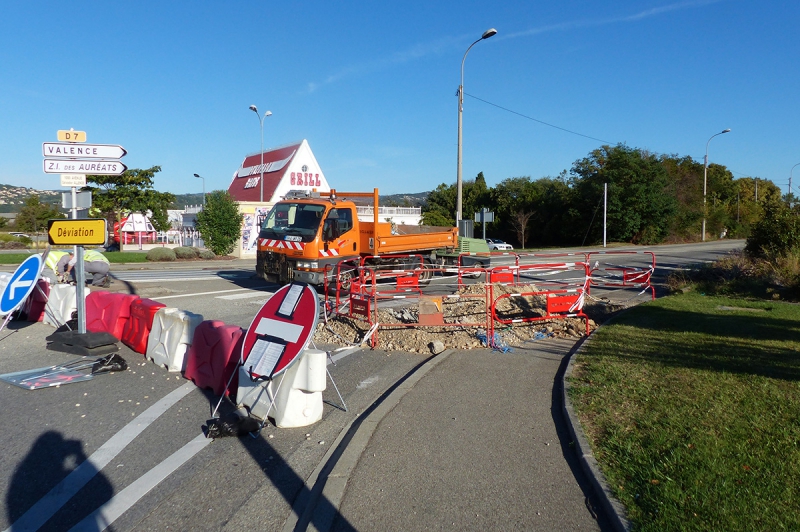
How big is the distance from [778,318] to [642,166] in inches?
1877

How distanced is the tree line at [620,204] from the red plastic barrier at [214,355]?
44903 mm

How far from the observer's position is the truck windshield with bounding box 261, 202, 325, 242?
1544 cm

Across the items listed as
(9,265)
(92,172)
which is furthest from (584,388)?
(9,265)

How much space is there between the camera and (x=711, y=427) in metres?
5.14

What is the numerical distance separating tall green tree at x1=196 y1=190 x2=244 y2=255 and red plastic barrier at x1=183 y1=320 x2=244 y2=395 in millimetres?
27735

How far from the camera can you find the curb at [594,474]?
375 cm

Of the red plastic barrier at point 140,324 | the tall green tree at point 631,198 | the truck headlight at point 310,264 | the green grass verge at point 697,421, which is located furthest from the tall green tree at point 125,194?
the tall green tree at point 631,198

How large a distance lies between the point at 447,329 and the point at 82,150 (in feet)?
21.1

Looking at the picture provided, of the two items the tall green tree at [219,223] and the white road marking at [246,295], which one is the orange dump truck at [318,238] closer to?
the white road marking at [246,295]

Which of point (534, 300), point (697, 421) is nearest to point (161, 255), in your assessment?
point (534, 300)

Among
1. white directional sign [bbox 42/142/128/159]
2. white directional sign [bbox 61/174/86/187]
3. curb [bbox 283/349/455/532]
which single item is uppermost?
white directional sign [bbox 42/142/128/159]

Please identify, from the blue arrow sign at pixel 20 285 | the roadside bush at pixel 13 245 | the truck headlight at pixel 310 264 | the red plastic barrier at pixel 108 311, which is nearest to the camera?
the blue arrow sign at pixel 20 285

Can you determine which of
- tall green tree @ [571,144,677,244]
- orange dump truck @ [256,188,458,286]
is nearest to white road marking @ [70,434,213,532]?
orange dump truck @ [256,188,458,286]

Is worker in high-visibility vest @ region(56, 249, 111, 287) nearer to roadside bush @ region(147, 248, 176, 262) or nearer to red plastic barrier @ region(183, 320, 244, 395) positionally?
red plastic barrier @ region(183, 320, 244, 395)
